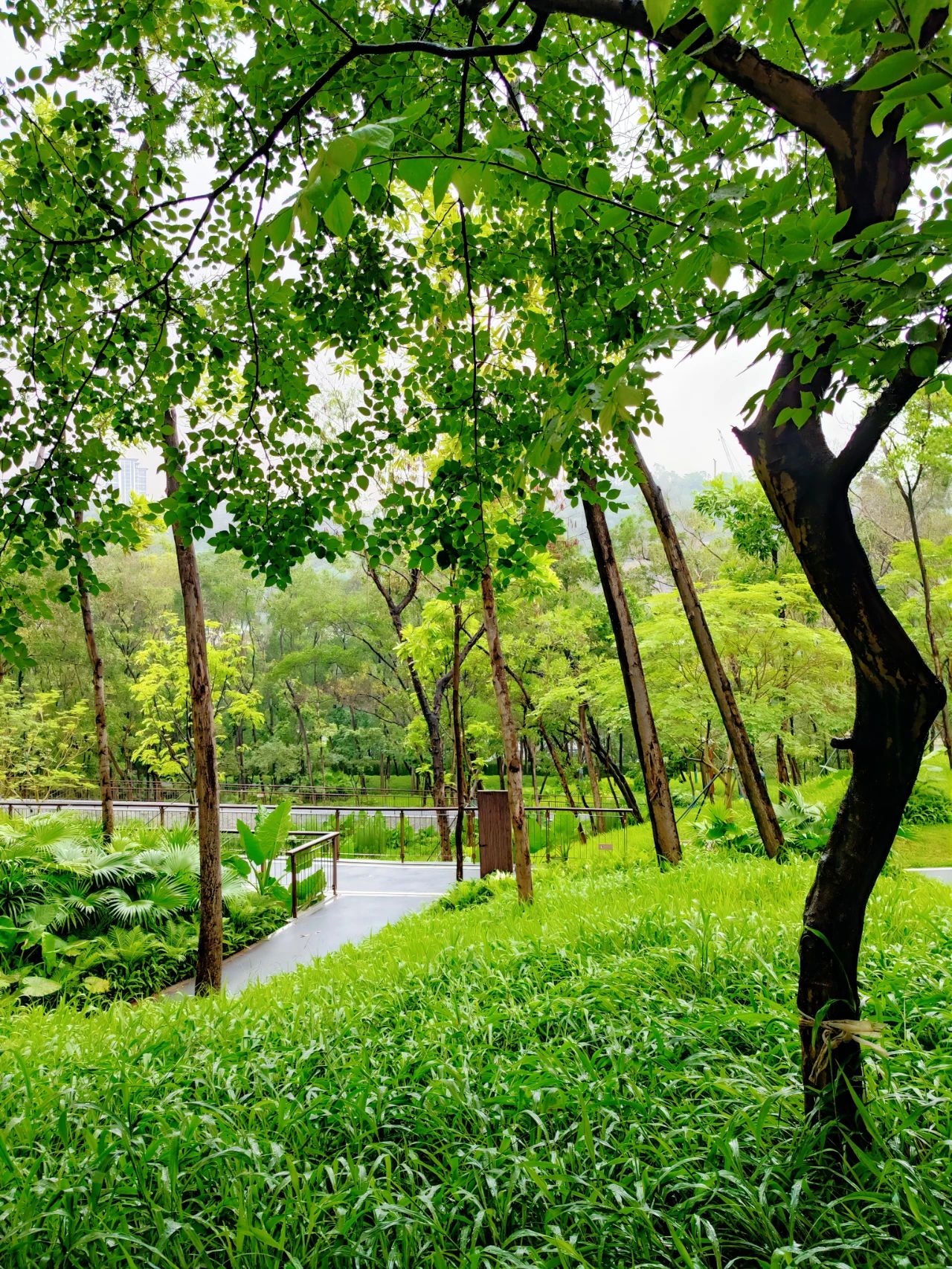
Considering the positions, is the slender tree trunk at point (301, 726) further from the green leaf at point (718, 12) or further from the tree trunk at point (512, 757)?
the green leaf at point (718, 12)

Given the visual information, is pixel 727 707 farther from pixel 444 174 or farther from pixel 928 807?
pixel 928 807

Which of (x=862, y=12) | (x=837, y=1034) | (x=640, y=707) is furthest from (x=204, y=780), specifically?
(x=862, y=12)

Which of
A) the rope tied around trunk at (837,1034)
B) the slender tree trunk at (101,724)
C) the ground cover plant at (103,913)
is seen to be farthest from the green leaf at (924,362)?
the slender tree trunk at (101,724)

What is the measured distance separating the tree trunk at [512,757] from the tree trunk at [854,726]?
4506 mm

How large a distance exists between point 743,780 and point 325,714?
3146cm

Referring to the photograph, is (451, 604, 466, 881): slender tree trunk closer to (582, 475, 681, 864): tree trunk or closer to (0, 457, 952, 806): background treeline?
(0, 457, 952, 806): background treeline

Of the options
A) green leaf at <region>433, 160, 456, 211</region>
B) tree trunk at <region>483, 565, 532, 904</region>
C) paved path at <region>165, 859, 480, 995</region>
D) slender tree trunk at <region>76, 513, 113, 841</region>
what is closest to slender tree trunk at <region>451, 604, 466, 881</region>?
paved path at <region>165, 859, 480, 995</region>

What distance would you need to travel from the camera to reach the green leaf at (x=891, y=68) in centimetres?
84

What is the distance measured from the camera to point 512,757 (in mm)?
6758

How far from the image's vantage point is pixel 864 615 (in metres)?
1.94

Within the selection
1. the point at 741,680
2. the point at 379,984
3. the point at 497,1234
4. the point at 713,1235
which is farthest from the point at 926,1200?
the point at 741,680

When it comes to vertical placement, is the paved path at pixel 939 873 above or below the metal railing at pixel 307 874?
below

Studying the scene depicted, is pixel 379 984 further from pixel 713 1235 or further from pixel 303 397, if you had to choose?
pixel 303 397

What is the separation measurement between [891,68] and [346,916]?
32.1 ft
